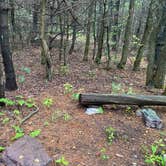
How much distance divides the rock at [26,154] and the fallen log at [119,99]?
2.00 m

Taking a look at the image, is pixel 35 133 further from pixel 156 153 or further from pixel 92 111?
pixel 156 153

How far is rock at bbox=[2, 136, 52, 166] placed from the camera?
3.74 metres

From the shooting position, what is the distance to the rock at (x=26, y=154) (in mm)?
3742

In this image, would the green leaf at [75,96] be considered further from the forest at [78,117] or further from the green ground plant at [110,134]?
the green ground plant at [110,134]

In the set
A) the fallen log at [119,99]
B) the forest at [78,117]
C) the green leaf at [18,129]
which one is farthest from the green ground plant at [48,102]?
the green leaf at [18,129]

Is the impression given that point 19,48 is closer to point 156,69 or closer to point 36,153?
point 156,69

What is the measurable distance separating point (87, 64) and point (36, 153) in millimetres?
8661

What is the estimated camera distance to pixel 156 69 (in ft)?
27.5

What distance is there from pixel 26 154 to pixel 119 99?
2947 mm

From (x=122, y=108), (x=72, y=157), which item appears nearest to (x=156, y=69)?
(x=122, y=108)

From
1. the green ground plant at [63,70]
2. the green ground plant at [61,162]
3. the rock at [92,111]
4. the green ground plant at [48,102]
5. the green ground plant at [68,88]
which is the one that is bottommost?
the green ground plant at [61,162]

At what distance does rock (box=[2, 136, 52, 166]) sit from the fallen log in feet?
6.56

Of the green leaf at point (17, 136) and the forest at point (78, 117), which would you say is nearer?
the forest at point (78, 117)

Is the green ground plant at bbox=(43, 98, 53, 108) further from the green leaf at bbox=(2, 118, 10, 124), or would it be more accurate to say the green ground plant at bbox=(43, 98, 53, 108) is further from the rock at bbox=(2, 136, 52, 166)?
the rock at bbox=(2, 136, 52, 166)
